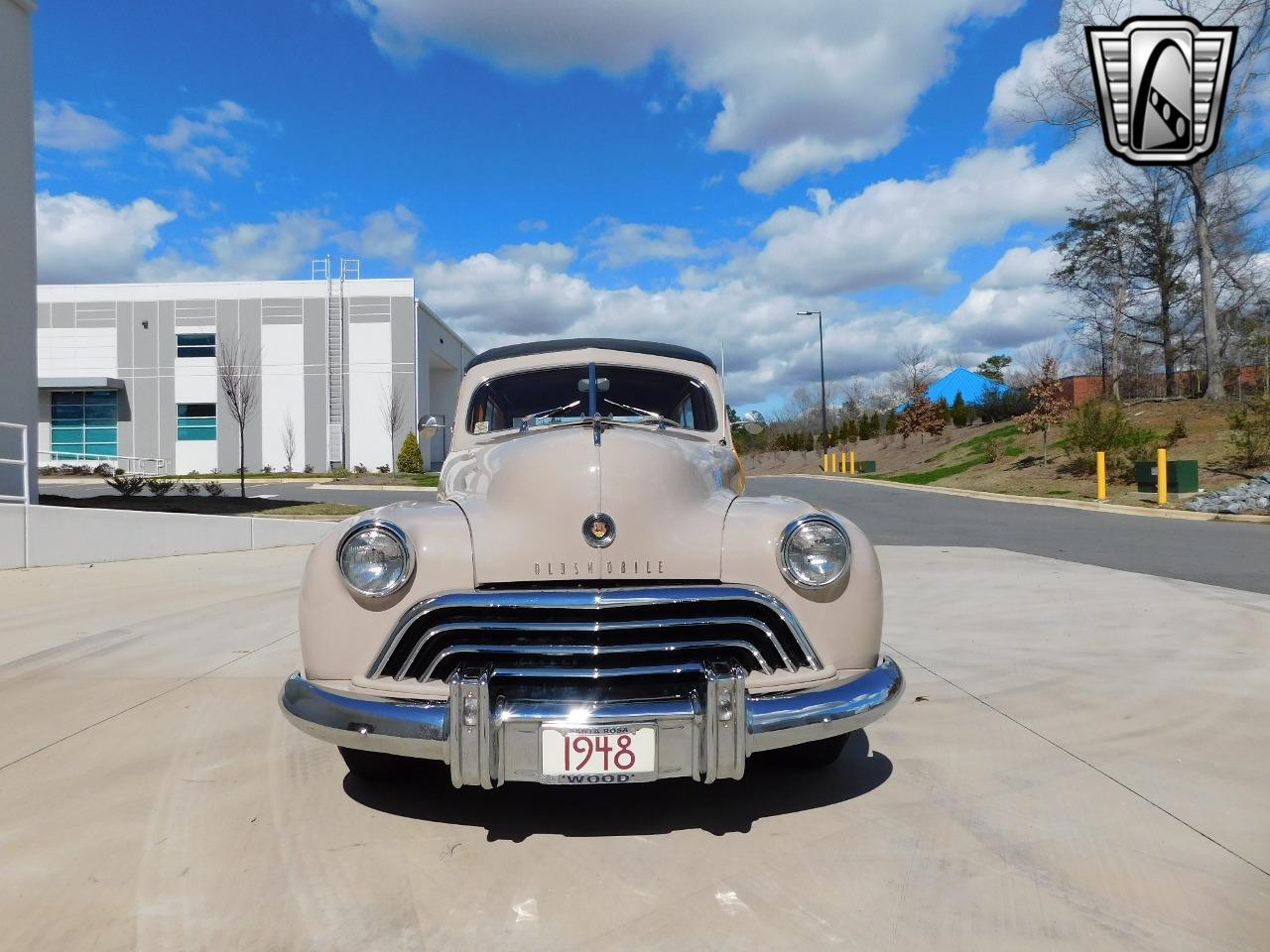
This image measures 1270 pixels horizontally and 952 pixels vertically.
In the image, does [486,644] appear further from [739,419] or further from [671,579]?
[739,419]

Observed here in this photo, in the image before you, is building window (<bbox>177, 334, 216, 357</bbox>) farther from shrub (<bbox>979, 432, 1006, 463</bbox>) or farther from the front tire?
the front tire

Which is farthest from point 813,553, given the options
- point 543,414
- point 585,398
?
point 543,414

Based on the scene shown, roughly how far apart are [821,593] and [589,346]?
2.21 meters

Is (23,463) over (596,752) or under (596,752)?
over

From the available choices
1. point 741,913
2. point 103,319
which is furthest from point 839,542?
point 103,319

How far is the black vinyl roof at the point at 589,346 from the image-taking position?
Answer: 4281 millimetres

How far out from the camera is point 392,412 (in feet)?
114

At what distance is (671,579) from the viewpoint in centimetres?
249

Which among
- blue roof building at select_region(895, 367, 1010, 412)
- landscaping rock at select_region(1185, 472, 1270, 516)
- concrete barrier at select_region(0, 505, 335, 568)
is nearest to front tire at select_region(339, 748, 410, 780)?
concrete barrier at select_region(0, 505, 335, 568)

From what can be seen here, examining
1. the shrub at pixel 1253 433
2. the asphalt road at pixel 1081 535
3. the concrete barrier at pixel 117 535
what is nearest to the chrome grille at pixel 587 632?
the asphalt road at pixel 1081 535

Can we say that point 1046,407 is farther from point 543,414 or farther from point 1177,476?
point 543,414

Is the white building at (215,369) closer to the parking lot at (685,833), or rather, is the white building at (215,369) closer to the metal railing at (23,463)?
the metal railing at (23,463)

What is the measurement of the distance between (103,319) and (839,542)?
141ft

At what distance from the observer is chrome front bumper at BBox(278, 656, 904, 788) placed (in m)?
2.16
